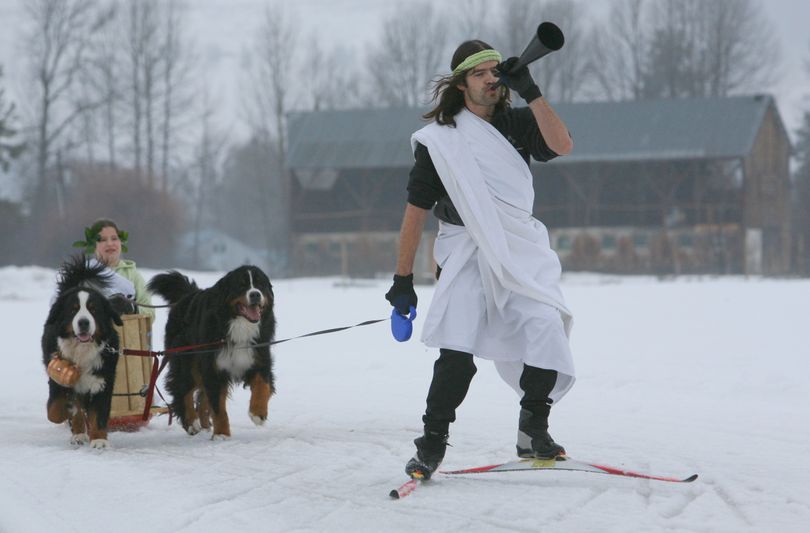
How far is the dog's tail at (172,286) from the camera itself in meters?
8.22

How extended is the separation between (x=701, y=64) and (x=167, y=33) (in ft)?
98.1

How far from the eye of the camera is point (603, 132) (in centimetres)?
4756

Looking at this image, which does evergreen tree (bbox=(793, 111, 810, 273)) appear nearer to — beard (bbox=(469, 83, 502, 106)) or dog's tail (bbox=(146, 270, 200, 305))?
dog's tail (bbox=(146, 270, 200, 305))

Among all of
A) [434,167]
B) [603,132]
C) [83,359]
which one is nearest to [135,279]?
[83,359]

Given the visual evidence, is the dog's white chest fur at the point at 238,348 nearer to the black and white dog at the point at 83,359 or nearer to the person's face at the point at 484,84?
the black and white dog at the point at 83,359

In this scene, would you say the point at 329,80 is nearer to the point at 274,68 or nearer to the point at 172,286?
the point at 274,68

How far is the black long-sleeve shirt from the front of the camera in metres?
5.33

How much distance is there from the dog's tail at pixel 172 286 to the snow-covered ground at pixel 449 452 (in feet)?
3.18

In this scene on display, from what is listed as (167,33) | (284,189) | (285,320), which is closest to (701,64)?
(284,189)

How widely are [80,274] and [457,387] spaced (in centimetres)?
334

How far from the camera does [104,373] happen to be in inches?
279

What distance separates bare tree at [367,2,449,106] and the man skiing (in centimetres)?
6632

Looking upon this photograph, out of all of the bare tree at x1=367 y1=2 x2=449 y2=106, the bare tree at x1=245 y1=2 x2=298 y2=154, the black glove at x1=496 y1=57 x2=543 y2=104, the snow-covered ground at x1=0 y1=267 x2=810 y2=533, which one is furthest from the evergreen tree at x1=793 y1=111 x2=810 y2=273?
the black glove at x1=496 y1=57 x2=543 y2=104

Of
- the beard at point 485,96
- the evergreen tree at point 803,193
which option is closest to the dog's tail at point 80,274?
the beard at point 485,96
